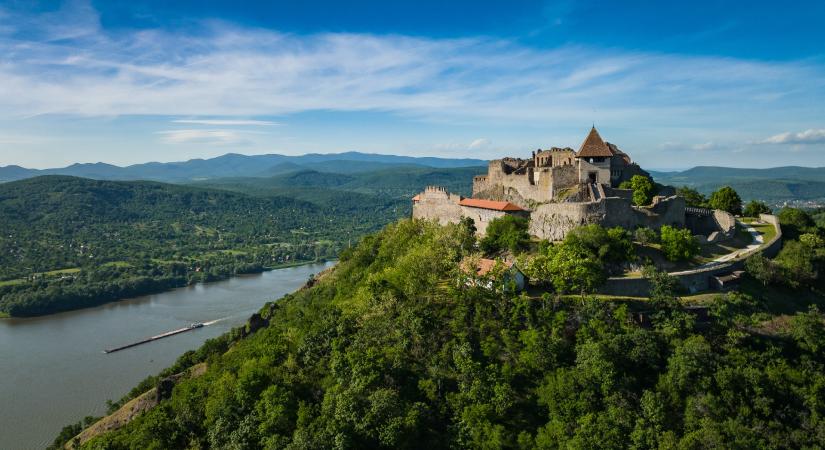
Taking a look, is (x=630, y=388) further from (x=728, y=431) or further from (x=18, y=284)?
(x=18, y=284)

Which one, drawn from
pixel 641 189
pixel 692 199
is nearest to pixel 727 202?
pixel 692 199

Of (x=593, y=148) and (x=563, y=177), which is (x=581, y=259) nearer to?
(x=563, y=177)

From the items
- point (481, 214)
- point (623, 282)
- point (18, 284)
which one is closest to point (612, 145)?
point (481, 214)

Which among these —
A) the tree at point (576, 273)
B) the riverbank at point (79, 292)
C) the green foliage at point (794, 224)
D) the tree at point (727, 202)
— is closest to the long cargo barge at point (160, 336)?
the riverbank at point (79, 292)

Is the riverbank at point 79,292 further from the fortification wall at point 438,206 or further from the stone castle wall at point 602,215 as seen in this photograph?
the stone castle wall at point 602,215

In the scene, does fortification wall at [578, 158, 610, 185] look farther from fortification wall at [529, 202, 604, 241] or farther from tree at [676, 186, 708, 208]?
tree at [676, 186, 708, 208]
